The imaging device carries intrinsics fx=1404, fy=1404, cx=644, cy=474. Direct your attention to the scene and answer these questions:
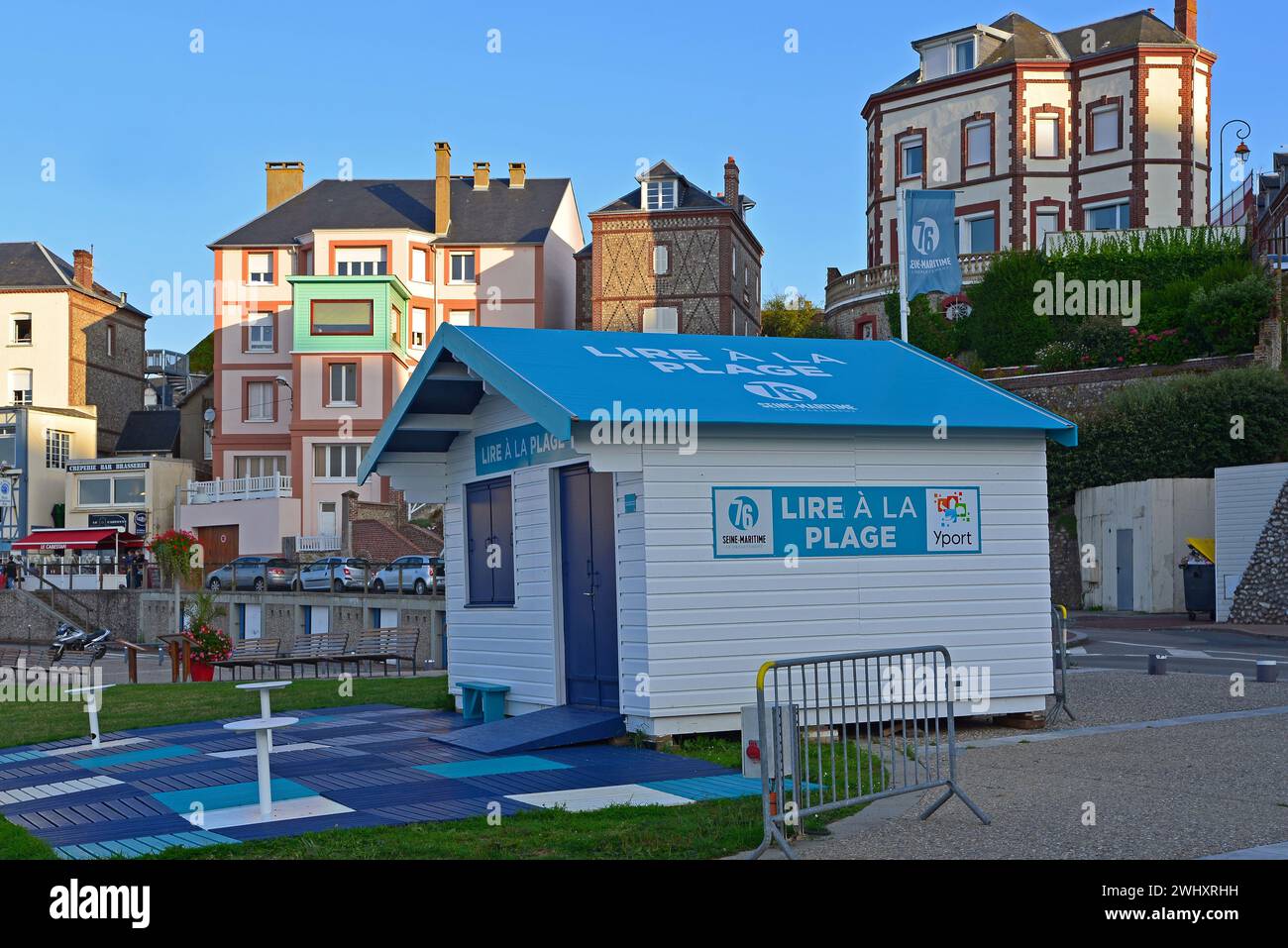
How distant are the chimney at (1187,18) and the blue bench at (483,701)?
165ft

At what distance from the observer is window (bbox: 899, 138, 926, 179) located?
57.3m

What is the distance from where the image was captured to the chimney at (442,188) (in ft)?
216

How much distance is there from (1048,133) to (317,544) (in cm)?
3269

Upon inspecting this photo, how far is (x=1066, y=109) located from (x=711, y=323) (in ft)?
55.9

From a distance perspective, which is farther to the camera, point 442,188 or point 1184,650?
point 442,188

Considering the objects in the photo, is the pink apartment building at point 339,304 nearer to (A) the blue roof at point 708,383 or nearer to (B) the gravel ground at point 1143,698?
(B) the gravel ground at point 1143,698

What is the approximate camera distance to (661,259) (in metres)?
62.2

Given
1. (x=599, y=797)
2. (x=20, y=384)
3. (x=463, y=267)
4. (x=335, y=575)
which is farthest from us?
(x=20, y=384)

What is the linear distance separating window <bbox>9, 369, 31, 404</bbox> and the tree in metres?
37.2

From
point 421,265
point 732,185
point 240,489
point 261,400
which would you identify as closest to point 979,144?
point 732,185

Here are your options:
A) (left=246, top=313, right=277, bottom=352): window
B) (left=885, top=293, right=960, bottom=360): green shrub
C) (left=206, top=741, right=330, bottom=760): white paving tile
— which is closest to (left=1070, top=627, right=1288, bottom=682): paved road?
(left=206, top=741, right=330, bottom=760): white paving tile

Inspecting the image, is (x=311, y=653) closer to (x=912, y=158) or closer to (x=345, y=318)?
(x=345, y=318)
